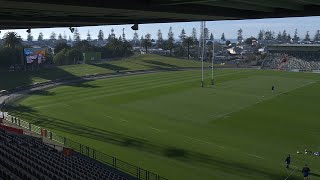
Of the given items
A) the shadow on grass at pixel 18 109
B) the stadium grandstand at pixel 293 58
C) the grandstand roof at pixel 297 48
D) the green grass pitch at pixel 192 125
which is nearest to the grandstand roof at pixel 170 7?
the green grass pitch at pixel 192 125

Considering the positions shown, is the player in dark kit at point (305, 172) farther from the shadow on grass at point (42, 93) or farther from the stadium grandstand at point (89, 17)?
the shadow on grass at point (42, 93)

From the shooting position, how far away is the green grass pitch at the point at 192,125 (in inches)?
953

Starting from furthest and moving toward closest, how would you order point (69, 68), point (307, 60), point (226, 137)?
point (307, 60) → point (69, 68) → point (226, 137)

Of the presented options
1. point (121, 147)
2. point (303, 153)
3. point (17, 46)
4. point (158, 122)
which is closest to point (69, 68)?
point (17, 46)

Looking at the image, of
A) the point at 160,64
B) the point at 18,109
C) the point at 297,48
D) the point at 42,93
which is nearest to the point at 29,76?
the point at 42,93

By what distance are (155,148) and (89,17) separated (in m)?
15.0

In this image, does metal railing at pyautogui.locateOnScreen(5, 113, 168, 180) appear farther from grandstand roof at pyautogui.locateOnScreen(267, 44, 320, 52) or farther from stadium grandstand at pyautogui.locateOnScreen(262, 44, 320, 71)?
grandstand roof at pyautogui.locateOnScreen(267, 44, 320, 52)

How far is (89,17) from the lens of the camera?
15.4m

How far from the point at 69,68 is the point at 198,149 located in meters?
71.4

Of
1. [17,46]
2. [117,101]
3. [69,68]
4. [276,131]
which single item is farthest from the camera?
[17,46]

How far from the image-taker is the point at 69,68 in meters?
92.2

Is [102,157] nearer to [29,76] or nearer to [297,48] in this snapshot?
[29,76]

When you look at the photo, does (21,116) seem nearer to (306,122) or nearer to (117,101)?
(117,101)

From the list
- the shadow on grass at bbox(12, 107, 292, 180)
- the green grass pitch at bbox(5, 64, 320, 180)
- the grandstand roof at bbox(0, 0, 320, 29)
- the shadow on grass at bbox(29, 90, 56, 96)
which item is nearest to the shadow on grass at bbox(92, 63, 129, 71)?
the green grass pitch at bbox(5, 64, 320, 180)
